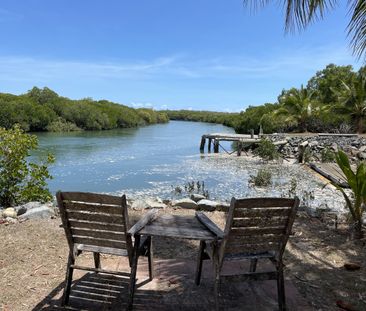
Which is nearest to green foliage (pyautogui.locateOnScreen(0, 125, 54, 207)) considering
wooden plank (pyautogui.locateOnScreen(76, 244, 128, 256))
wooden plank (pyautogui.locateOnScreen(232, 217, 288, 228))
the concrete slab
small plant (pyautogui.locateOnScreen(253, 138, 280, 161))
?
the concrete slab

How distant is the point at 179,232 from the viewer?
3.49 m

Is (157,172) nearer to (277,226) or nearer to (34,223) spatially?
(34,223)

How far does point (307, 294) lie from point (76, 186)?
12069 millimetres

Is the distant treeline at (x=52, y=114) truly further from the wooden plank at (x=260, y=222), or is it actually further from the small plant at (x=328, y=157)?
the wooden plank at (x=260, y=222)

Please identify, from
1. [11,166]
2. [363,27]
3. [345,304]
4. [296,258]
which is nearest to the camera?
[345,304]

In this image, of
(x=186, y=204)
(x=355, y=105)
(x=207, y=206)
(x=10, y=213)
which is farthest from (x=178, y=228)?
(x=355, y=105)

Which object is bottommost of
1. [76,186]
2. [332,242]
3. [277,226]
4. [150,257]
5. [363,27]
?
[76,186]

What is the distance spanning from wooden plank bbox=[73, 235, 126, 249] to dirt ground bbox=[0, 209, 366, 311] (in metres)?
0.71

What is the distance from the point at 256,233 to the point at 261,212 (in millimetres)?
208

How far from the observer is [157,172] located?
58.9ft

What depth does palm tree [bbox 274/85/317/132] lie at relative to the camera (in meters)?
31.7

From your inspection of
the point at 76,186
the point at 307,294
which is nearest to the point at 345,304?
the point at 307,294

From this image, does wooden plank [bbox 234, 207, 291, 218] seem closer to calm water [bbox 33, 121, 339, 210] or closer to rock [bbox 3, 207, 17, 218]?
rock [bbox 3, 207, 17, 218]

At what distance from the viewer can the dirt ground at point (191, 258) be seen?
12.4 feet
